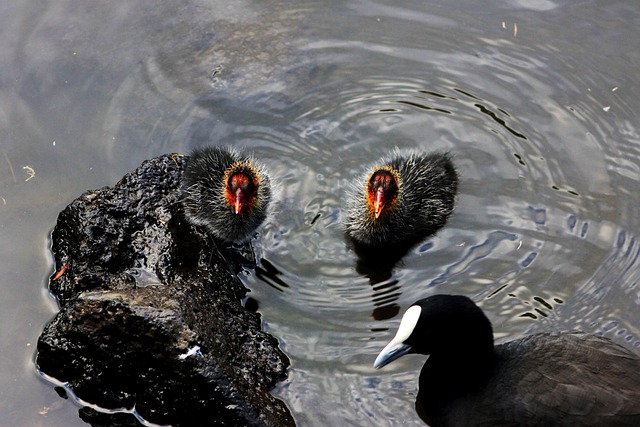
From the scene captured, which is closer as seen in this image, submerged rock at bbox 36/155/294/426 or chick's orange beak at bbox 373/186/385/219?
submerged rock at bbox 36/155/294/426

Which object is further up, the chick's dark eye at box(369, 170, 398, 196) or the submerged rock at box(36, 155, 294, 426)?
the chick's dark eye at box(369, 170, 398, 196)

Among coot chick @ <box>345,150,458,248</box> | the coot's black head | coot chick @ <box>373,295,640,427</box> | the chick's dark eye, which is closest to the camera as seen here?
coot chick @ <box>373,295,640,427</box>

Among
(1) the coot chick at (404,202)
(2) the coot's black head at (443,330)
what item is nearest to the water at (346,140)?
(1) the coot chick at (404,202)

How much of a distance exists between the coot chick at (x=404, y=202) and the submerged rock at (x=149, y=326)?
1017 mm

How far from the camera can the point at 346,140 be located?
284 inches

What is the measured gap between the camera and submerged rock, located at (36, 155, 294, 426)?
5.25 metres

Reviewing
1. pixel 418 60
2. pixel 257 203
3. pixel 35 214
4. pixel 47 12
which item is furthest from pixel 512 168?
pixel 47 12

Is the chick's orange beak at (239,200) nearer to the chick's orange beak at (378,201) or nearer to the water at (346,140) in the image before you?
the water at (346,140)

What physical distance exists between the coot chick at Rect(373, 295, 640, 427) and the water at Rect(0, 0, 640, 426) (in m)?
0.37

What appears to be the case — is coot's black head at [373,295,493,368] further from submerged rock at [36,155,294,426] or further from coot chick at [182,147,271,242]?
coot chick at [182,147,271,242]

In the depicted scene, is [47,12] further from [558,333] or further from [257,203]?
[558,333]

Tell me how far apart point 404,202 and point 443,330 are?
5.24 feet

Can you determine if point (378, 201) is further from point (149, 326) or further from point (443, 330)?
point (149, 326)

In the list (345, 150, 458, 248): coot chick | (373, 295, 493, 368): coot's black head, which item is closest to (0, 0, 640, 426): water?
(345, 150, 458, 248): coot chick
